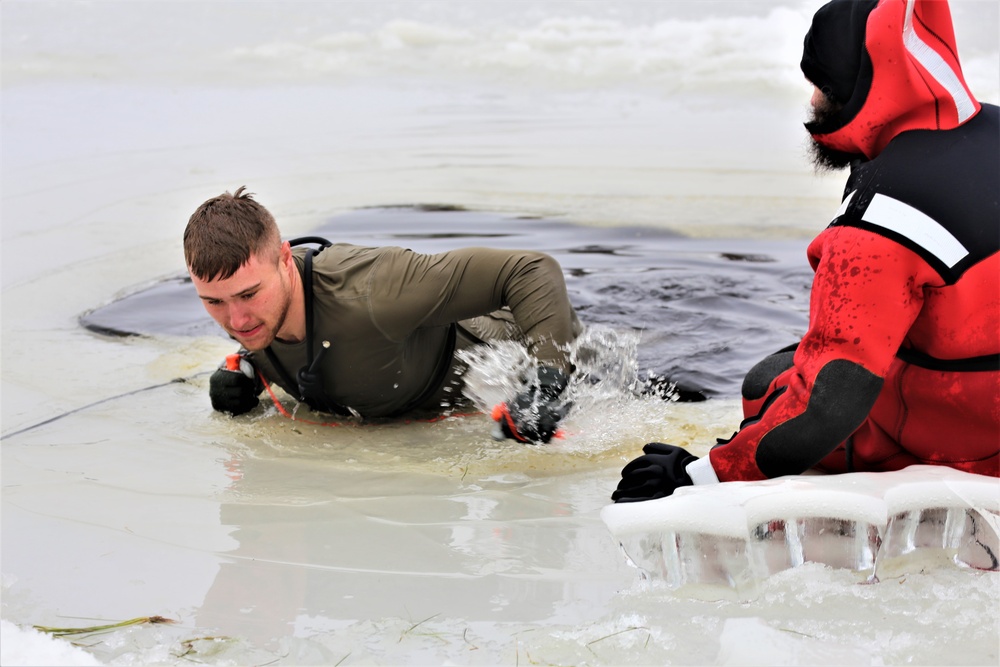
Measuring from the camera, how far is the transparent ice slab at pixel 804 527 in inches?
99.2

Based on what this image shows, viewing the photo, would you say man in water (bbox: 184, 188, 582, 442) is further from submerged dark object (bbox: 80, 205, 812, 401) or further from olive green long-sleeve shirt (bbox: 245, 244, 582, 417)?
submerged dark object (bbox: 80, 205, 812, 401)

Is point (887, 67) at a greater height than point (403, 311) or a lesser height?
greater

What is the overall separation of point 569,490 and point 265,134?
8152 millimetres

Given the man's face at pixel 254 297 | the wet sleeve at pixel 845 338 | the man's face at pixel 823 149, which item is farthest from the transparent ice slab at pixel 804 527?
the man's face at pixel 254 297

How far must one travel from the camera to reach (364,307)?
148 inches

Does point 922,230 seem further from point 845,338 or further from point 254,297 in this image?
point 254,297

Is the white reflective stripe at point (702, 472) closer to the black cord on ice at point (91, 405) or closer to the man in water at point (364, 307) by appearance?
the man in water at point (364, 307)

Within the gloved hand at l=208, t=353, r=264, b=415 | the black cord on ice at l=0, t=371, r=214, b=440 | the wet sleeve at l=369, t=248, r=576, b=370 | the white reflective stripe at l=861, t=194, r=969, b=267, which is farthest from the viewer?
the gloved hand at l=208, t=353, r=264, b=415

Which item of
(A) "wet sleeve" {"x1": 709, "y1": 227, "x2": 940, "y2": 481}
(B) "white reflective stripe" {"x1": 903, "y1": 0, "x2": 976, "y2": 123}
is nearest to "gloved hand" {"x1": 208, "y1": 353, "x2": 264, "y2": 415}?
(A) "wet sleeve" {"x1": 709, "y1": 227, "x2": 940, "y2": 481}

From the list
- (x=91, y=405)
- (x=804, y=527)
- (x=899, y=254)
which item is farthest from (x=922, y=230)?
(x=91, y=405)

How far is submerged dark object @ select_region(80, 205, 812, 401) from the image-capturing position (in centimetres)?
535

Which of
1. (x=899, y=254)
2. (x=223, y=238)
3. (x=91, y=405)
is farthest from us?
(x=91, y=405)

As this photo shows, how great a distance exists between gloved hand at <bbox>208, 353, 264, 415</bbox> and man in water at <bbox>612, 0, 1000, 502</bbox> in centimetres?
226

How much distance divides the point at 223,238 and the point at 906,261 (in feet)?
7.09
